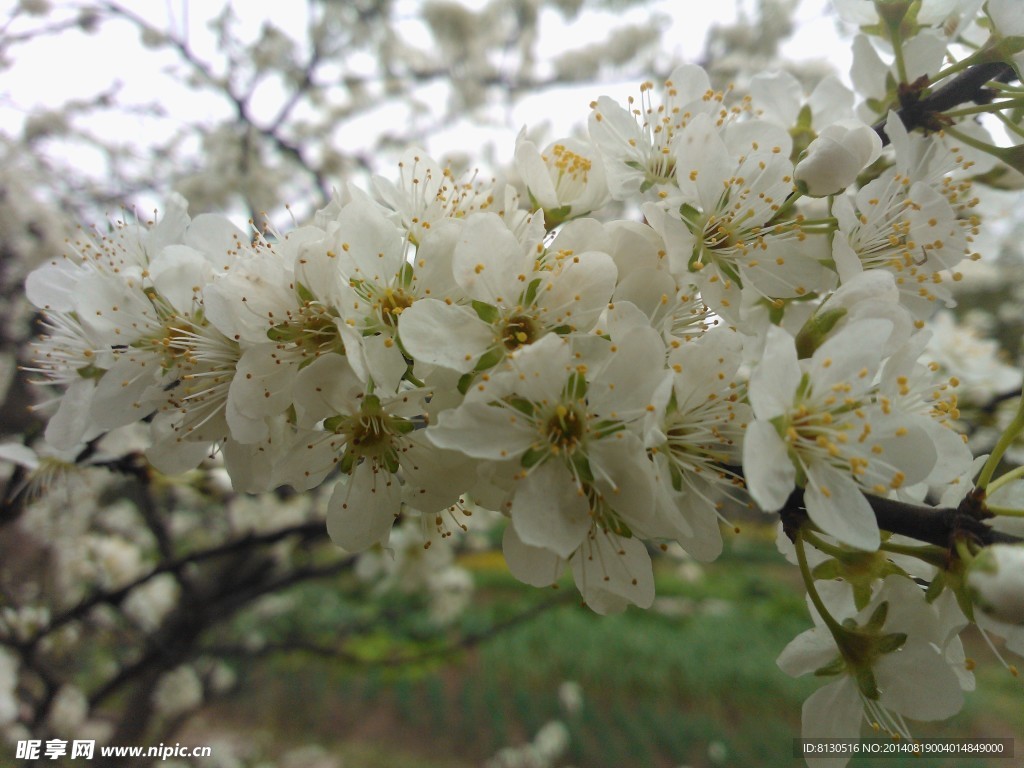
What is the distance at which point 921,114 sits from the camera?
1.06 m

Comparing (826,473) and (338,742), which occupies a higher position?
(826,473)

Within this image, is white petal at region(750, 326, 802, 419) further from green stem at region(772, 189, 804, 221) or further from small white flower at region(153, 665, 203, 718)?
small white flower at region(153, 665, 203, 718)

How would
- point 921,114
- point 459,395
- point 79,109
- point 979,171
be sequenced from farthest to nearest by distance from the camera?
point 79,109, point 979,171, point 921,114, point 459,395

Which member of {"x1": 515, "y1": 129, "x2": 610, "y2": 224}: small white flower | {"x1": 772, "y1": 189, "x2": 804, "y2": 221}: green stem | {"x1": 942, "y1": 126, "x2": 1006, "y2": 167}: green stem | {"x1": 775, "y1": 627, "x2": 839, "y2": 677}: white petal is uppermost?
{"x1": 942, "y1": 126, "x2": 1006, "y2": 167}: green stem

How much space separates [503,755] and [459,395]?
454cm

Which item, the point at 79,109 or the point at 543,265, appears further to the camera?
the point at 79,109

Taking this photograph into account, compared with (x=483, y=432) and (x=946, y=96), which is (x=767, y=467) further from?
(x=946, y=96)

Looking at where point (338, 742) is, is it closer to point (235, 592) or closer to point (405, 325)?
point (235, 592)

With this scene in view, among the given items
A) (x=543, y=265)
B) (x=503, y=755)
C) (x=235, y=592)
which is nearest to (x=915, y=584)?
(x=543, y=265)

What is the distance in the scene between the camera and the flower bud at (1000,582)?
0.62 metres

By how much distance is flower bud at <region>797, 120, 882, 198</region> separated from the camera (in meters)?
0.85

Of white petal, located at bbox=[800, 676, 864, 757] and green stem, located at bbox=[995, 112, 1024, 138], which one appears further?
green stem, located at bbox=[995, 112, 1024, 138]

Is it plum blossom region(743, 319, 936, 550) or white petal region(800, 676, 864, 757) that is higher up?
plum blossom region(743, 319, 936, 550)

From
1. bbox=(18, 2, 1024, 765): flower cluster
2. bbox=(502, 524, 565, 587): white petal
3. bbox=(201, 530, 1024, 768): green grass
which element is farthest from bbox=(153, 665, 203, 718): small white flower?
bbox=(502, 524, 565, 587): white petal
